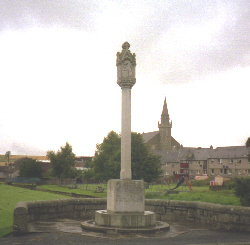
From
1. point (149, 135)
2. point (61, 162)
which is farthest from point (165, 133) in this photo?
point (61, 162)

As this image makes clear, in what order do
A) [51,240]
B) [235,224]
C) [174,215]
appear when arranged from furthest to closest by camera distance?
1. [174,215]
2. [235,224]
3. [51,240]

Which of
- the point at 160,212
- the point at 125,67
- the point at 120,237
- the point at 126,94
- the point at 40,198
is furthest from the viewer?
the point at 40,198

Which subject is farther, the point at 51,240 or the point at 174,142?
the point at 174,142

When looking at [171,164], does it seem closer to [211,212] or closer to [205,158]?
[205,158]

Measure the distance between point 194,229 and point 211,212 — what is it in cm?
141

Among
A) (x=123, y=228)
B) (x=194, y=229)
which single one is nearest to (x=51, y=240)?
(x=123, y=228)

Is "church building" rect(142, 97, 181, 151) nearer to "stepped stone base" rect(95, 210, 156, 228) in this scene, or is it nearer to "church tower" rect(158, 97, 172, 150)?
"church tower" rect(158, 97, 172, 150)

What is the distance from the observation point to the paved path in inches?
358

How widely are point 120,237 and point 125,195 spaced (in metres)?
2.08

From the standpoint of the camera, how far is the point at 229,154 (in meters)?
83.4

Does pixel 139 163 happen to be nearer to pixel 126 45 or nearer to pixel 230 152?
pixel 126 45

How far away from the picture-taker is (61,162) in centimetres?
6331

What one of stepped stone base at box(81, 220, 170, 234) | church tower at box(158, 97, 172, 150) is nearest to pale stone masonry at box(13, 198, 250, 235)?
stepped stone base at box(81, 220, 170, 234)

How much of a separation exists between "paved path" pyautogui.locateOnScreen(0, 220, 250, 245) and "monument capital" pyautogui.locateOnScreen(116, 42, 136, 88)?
568cm
